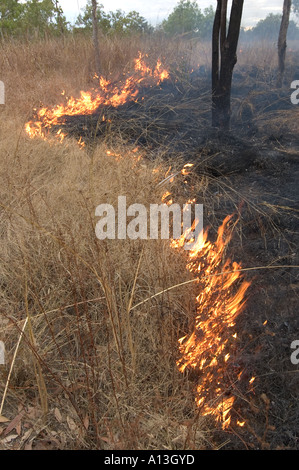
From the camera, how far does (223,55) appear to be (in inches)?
225

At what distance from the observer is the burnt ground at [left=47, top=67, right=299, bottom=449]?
7.32ft

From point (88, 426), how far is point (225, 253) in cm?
178

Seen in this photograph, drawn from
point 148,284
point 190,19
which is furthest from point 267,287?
point 190,19

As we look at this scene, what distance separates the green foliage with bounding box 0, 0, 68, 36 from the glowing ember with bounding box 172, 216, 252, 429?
33.5 ft

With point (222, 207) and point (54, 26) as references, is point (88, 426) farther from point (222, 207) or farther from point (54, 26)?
point (54, 26)

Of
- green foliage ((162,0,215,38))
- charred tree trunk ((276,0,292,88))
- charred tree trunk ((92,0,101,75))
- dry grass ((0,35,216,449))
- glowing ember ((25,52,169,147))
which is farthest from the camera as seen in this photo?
green foliage ((162,0,215,38))

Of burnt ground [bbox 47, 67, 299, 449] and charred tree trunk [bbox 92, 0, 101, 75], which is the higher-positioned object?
charred tree trunk [bbox 92, 0, 101, 75]

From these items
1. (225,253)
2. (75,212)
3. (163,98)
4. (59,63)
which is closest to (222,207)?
(225,253)

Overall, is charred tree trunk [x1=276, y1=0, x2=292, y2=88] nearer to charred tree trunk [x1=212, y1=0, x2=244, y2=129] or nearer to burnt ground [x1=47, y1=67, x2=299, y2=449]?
burnt ground [x1=47, y1=67, x2=299, y2=449]

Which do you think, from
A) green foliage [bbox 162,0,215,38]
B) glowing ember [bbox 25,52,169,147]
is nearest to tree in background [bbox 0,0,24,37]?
glowing ember [bbox 25,52,169,147]

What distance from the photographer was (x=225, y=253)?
3322 millimetres

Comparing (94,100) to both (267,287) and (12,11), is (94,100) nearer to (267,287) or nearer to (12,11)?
(267,287)

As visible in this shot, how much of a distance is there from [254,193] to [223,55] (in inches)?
101

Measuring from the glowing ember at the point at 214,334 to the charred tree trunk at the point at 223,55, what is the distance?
11.0 ft
